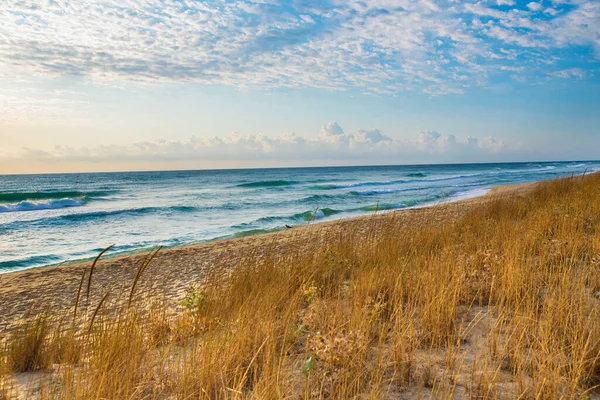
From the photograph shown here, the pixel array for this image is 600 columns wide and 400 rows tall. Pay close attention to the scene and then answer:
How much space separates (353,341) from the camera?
2828 mm

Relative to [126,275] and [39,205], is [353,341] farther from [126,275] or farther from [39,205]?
[39,205]

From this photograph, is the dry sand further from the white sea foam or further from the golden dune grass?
the white sea foam

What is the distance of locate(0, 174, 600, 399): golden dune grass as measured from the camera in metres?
2.62

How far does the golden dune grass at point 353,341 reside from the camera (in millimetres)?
2615

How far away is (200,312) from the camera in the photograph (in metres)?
4.28

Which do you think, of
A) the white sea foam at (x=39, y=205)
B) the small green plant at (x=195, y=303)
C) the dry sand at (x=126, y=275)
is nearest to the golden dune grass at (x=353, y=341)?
the small green plant at (x=195, y=303)

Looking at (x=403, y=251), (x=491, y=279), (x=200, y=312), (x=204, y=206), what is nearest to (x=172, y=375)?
(x=200, y=312)

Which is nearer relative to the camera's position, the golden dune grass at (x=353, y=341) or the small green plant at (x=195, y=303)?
the golden dune grass at (x=353, y=341)

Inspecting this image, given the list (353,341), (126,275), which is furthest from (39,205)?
(353,341)

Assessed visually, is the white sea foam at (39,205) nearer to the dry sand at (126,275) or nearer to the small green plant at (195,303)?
the dry sand at (126,275)

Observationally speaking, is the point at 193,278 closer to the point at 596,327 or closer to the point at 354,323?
the point at 354,323

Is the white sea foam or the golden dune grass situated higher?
the golden dune grass

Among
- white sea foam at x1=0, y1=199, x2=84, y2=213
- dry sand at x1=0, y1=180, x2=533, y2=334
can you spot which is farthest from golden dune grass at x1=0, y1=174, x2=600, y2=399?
white sea foam at x1=0, y1=199, x2=84, y2=213

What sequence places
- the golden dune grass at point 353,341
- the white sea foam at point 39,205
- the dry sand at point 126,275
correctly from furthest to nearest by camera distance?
the white sea foam at point 39,205
the dry sand at point 126,275
the golden dune grass at point 353,341
